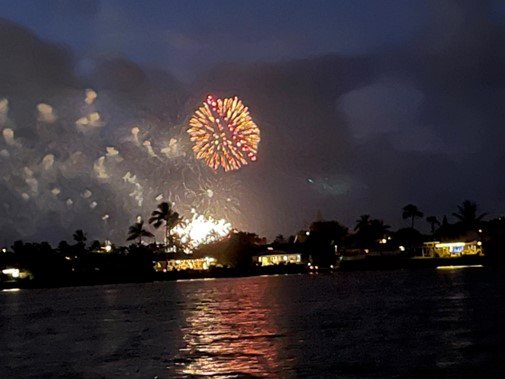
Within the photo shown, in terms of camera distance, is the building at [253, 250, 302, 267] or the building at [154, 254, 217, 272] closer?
the building at [253, 250, 302, 267]

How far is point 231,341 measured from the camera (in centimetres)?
4291

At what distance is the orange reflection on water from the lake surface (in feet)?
0.17

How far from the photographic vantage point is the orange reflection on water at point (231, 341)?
110ft

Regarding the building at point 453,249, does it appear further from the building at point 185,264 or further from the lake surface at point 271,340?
the lake surface at point 271,340

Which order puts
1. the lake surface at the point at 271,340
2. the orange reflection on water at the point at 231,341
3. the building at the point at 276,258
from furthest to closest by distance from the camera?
the building at the point at 276,258 < the orange reflection on water at the point at 231,341 < the lake surface at the point at 271,340

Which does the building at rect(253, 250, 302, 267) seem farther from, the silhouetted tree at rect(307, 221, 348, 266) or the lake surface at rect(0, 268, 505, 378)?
the lake surface at rect(0, 268, 505, 378)

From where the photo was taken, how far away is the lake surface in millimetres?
33375

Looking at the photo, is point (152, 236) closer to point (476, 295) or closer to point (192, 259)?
point (192, 259)

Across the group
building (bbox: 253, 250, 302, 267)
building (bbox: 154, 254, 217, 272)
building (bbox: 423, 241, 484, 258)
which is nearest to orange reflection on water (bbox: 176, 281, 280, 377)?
building (bbox: 253, 250, 302, 267)

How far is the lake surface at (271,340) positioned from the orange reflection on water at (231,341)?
2.0 inches

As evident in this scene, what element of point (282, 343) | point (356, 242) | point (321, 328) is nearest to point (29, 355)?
point (282, 343)

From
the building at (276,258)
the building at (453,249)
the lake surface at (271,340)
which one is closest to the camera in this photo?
the lake surface at (271,340)

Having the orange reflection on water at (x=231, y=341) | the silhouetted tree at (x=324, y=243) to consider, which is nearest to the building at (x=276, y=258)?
the silhouetted tree at (x=324, y=243)

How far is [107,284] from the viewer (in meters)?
164
